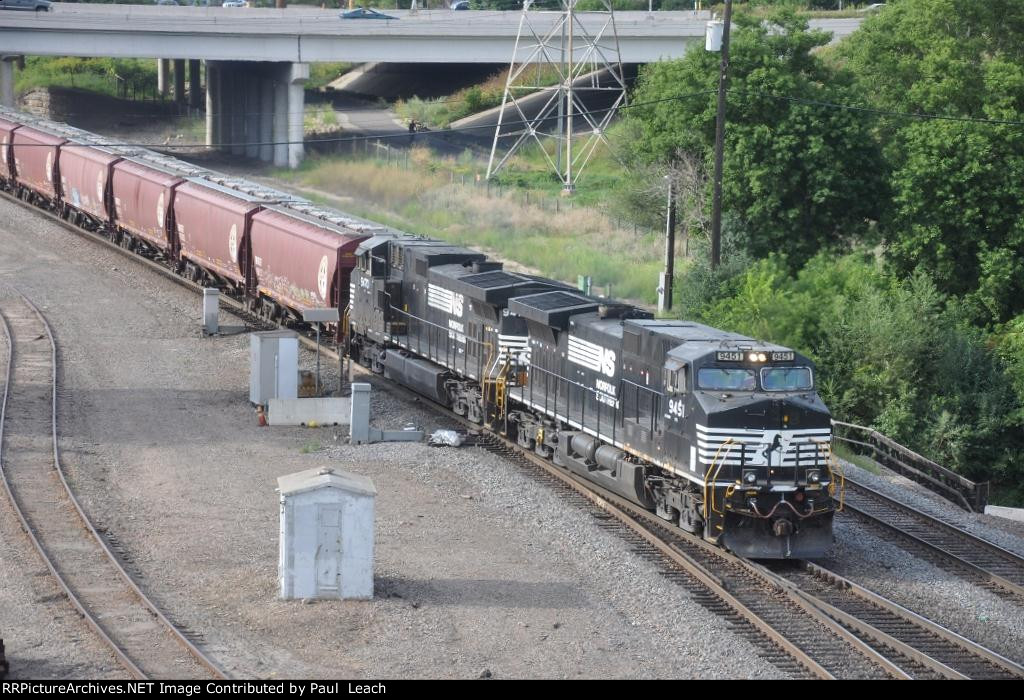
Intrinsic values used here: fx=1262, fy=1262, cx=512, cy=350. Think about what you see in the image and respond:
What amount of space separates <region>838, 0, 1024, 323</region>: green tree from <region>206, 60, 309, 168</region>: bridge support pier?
1275 inches

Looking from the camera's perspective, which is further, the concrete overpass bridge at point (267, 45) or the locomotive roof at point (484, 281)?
the concrete overpass bridge at point (267, 45)

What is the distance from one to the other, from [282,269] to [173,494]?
12473 millimetres

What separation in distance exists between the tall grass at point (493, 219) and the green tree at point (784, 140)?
197 inches

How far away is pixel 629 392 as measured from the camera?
1883 centimetres

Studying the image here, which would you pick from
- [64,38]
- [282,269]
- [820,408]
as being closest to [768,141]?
[282,269]

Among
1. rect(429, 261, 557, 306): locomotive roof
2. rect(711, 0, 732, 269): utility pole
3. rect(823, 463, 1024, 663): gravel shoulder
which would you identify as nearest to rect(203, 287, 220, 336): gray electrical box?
rect(429, 261, 557, 306): locomotive roof

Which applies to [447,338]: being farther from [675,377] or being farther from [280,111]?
[280,111]

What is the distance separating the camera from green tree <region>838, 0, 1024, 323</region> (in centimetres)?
3678

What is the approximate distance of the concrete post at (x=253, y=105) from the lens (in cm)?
7094

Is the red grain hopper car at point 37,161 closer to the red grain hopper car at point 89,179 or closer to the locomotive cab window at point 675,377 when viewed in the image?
the red grain hopper car at point 89,179

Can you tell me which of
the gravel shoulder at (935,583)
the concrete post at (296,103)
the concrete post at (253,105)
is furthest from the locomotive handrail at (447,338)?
the concrete post at (253,105)

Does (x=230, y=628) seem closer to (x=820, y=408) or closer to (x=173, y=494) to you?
(x=173, y=494)

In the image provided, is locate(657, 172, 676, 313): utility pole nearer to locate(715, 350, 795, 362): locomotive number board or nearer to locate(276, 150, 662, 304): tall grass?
locate(276, 150, 662, 304): tall grass

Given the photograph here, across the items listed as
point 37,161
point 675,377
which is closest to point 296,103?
point 37,161
